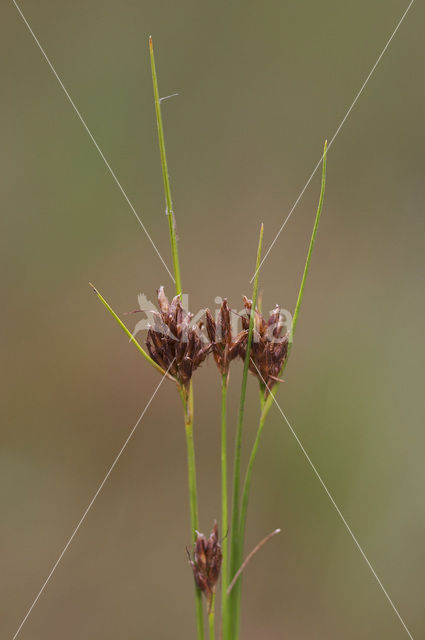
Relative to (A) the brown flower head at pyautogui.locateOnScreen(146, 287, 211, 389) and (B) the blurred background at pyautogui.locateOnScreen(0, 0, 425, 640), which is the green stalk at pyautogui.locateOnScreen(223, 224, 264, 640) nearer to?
(A) the brown flower head at pyautogui.locateOnScreen(146, 287, 211, 389)

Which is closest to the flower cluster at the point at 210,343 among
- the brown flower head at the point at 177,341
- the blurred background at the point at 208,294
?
the brown flower head at the point at 177,341

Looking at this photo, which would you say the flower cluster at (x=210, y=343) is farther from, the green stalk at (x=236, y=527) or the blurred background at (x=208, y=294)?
the blurred background at (x=208, y=294)

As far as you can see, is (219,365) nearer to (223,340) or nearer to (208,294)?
(223,340)

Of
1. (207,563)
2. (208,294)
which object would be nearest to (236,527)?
(207,563)

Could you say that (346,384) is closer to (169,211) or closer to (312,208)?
(312,208)

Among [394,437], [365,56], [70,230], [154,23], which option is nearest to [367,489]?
[394,437]

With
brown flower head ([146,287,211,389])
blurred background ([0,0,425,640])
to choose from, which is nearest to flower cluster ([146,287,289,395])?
brown flower head ([146,287,211,389])
